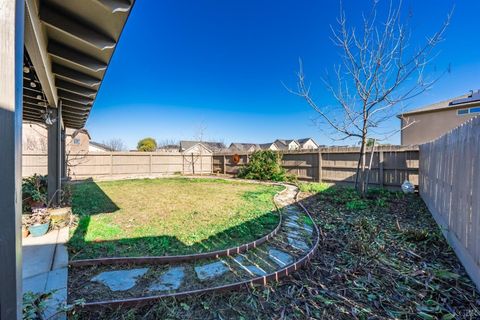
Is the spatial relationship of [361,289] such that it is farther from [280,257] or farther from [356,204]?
[356,204]

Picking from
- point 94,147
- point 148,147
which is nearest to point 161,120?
point 148,147

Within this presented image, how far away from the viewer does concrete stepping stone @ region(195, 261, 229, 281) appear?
2457 millimetres

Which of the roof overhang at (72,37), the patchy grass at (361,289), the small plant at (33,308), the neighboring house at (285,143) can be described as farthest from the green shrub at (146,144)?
the small plant at (33,308)

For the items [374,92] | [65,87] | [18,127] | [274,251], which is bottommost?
[274,251]

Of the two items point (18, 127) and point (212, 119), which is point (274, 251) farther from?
point (212, 119)

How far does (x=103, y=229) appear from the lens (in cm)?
366

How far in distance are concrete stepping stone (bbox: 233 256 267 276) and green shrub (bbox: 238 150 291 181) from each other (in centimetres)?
707

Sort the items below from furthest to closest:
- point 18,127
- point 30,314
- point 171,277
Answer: point 171,277 → point 30,314 → point 18,127

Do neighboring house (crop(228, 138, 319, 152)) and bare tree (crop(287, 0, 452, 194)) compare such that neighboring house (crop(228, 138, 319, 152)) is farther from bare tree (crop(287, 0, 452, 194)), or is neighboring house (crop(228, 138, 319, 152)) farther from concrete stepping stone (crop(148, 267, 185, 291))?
concrete stepping stone (crop(148, 267, 185, 291))

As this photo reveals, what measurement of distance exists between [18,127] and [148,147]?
A: 1179 inches

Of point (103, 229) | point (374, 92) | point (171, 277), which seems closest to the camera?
point (171, 277)

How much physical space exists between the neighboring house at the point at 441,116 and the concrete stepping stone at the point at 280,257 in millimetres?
12649

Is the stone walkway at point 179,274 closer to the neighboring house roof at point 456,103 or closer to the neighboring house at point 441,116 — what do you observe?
the neighboring house at point 441,116

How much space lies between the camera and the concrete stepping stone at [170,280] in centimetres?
223
